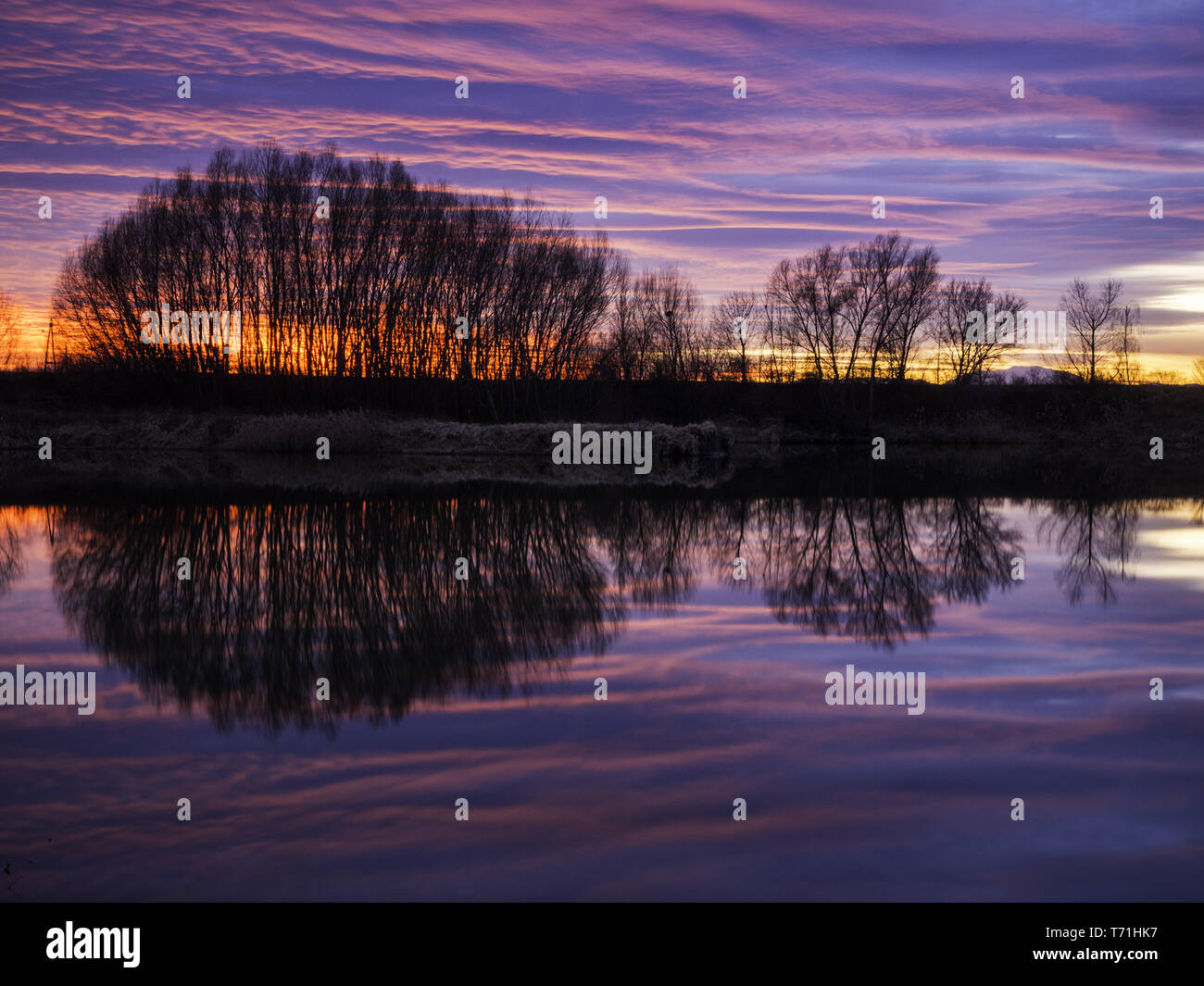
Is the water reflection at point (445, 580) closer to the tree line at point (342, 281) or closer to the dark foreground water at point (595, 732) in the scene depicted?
the dark foreground water at point (595, 732)

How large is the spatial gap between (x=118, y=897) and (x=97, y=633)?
456 centimetres

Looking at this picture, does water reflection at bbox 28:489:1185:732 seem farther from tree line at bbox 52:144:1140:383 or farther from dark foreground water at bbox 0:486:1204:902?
tree line at bbox 52:144:1140:383

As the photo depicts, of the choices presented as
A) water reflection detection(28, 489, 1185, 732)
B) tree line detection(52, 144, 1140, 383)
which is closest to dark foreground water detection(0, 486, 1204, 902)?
water reflection detection(28, 489, 1185, 732)

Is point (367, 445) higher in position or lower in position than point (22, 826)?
higher

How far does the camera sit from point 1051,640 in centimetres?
764

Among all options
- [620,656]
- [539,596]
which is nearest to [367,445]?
[539,596]

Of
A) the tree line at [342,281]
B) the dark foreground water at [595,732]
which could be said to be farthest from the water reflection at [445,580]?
the tree line at [342,281]

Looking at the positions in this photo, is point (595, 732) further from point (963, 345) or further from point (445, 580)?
point (963, 345)

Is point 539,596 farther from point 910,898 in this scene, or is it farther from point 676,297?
point 676,297

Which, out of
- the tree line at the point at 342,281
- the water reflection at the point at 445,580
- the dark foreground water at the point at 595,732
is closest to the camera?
the dark foreground water at the point at 595,732

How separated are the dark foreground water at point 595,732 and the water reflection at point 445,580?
0.18 ft

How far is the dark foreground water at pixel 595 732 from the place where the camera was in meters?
3.80

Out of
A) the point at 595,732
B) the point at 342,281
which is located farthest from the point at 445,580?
the point at 342,281

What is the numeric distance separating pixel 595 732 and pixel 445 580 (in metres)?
4.60
